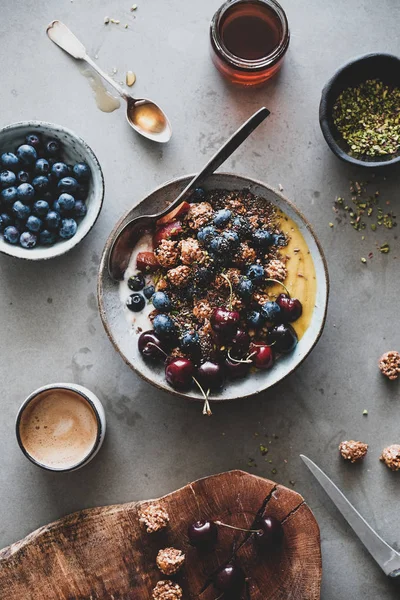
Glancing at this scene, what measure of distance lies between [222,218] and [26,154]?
26.2 inches

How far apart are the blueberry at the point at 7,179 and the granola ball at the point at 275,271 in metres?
0.86

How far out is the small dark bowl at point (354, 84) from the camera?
2.34m

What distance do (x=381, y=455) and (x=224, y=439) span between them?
53 cm

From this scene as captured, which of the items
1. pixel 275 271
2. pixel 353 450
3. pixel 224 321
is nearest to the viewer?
pixel 224 321

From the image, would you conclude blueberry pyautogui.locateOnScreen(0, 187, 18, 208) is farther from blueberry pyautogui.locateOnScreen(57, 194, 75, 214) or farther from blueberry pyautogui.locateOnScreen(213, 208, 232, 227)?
blueberry pyautogui.locateOnScreen(213, 208, 232, 227)

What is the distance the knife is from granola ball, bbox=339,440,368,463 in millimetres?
106

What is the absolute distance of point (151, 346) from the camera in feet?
7.30

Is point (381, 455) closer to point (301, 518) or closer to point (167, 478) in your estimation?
point (301, 518)

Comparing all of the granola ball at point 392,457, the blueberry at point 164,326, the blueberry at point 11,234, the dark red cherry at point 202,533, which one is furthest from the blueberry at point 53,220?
the granola ball at point 392,457

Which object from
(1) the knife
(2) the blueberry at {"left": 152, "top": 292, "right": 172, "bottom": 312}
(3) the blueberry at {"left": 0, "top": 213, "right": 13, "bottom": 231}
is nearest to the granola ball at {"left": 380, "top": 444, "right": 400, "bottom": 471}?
(1) the knife

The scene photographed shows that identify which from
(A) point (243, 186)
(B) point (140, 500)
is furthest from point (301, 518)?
(A) point (243, 186)

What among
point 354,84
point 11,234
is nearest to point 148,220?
point 11,234

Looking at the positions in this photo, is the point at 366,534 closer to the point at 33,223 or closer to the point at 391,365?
the point at 391,365

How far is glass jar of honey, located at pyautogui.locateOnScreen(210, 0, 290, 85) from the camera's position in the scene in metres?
2.36
